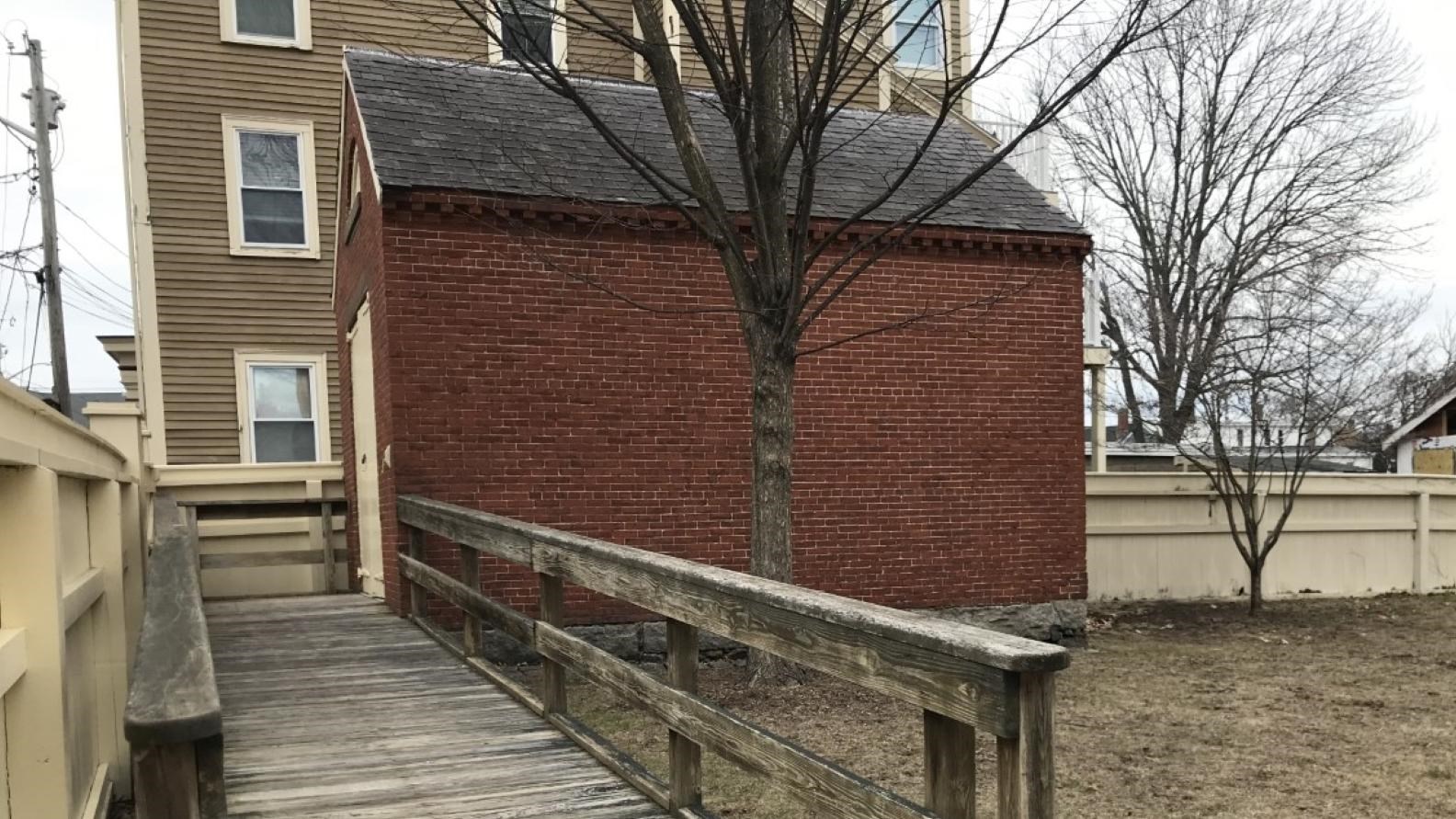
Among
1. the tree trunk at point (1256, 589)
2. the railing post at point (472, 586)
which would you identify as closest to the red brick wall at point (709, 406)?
the railing post at point (472, 586)

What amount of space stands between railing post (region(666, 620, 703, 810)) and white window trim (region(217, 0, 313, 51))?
13.9 m

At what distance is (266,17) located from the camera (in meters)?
15.5

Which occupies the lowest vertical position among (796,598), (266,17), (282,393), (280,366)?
(796,598)

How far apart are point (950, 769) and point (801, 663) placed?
819mm

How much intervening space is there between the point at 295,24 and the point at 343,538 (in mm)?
7756

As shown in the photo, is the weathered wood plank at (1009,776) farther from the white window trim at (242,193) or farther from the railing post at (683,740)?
the white window trim at (242,193)

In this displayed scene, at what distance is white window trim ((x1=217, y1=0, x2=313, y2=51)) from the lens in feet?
49.9

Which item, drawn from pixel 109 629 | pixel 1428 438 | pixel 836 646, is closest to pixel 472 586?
pixel 109 629

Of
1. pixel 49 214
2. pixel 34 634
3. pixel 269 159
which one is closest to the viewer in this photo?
pixel 34 634

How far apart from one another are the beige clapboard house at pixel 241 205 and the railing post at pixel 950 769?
1291 centimetres

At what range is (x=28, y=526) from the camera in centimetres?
290

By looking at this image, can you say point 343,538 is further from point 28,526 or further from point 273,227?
point 28,526

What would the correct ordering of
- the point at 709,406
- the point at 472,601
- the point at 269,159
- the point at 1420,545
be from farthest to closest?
the point at 269,159
the point at 1420,545
the point at 709,406
the point at 472,601

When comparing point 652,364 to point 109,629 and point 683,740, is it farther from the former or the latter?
point 683,740
